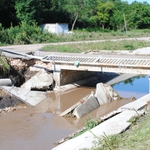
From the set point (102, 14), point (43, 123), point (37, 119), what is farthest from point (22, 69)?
point (102, 14)

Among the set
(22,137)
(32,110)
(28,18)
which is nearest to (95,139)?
(22,137)

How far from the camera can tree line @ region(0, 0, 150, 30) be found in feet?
136

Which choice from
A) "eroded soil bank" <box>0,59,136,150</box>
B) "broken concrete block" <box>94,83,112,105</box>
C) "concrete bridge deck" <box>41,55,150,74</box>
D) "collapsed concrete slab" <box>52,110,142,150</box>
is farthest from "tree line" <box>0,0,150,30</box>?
"collapsed concrete slab" <box>52,110,142,150</box>

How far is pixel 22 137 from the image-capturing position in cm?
1098

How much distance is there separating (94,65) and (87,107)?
3789 mm

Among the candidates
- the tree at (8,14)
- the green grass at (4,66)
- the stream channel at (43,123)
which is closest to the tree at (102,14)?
the tree at (8,14)

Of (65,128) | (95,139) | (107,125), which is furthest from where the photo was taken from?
(65,128)

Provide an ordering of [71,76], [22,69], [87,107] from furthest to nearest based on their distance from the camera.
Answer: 1. [71,76]
2. [22,69]
3. [87,107]

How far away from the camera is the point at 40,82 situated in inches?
697

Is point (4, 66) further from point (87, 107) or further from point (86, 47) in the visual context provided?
point (86, 47)

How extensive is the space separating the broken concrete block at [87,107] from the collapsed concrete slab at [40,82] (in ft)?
12.9

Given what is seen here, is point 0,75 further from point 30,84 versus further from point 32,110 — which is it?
point 32,110

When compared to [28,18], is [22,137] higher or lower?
lower

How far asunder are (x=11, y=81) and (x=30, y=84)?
0.97 meters
